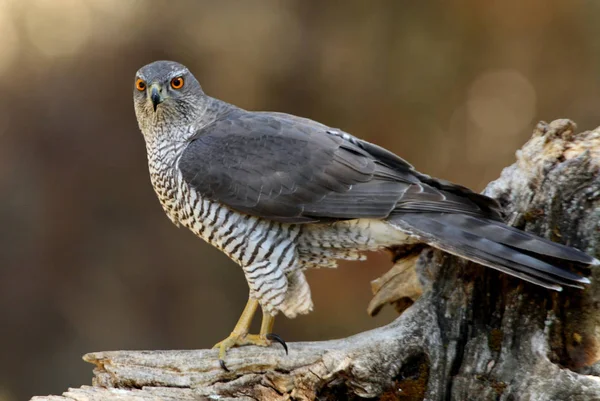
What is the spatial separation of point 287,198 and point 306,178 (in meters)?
0.17

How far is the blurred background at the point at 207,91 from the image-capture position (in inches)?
274

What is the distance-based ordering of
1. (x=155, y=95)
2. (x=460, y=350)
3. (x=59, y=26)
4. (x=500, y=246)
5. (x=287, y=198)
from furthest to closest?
(x=59, y=26) < (x=155, y=95) < (x=287, y=198) < (x=460, y=350) < (x=500, y=246)

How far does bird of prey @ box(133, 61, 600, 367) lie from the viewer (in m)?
3.52

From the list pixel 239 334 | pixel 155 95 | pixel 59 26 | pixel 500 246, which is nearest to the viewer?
pixel 500 246

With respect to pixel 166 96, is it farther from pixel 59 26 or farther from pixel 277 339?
pixel 59 26

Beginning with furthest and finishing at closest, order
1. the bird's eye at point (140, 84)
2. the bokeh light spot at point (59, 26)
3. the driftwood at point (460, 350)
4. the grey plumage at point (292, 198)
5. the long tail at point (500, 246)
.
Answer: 1. the bokeh light spot at point (59, 26)
2. the bird's eye at point (140, 84)
3. the grey plumage at point (292, 198)
4. the driftwood at point (460, 350)
5. the long tail at point (500, 246)

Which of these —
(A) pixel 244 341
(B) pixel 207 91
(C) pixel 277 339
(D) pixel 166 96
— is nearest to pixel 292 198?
(C) pixel 277 339

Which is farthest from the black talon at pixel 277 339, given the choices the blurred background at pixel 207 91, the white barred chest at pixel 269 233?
the blurred background at pixel 207 91

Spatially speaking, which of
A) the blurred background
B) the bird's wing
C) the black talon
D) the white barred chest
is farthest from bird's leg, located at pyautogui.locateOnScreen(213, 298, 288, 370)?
the blurred background

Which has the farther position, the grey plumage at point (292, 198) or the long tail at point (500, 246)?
the grey plumage at point (292, 198)

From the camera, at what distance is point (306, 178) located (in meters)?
3.68

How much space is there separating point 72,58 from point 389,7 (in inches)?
136

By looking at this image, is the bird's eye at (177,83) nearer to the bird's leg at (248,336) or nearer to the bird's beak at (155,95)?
the bird's beak at (155,95)

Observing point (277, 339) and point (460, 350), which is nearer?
point (460, 350)
